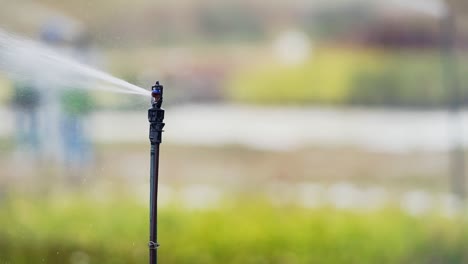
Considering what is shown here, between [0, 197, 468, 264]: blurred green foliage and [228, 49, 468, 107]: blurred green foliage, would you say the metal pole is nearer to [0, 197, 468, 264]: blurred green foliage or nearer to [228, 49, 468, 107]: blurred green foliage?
[228, 49, 468, 107]: blurred green foliage

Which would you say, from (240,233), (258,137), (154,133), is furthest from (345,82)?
(154,133)

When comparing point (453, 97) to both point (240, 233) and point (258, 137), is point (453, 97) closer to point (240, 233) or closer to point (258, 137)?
point (258, 137)

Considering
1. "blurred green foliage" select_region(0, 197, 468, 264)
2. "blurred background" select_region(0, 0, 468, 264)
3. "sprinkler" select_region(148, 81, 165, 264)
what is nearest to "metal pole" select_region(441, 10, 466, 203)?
"blurred background" select_region(0, 0, 468, 264)

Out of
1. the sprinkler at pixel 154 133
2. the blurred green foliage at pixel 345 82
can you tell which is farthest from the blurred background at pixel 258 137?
the sprinkler at pixel 154 133

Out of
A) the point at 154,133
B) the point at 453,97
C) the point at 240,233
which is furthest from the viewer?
the point at 453,97

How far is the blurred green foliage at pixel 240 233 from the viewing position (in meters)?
1.04

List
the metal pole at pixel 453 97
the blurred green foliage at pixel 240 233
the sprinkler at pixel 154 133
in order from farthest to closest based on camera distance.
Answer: the metal pole at pixel 453 97
the blurred green foliage at pixel 240 233
the sprinkler at pixel 154 133

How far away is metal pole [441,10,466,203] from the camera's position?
1.32m

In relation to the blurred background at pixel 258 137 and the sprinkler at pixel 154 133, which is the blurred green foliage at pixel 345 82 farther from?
the sprinkler at pixel 154 133

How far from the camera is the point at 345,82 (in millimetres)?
1380

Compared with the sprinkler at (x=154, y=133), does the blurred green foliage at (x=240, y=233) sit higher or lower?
lower

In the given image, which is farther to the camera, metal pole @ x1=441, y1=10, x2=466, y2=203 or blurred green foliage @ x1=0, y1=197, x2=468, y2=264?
metal pole @ x1=441, y1=10, x2=466, y2=203

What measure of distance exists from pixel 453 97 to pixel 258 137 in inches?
15.1

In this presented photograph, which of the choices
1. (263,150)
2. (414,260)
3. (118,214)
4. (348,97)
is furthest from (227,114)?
(414,260)
